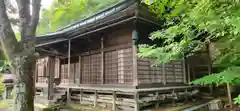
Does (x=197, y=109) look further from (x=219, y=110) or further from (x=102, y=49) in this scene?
(x=102, y=49)

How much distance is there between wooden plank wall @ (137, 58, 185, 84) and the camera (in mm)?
6629

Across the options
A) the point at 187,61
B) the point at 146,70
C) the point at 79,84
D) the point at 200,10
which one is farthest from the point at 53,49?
the point at 200,10

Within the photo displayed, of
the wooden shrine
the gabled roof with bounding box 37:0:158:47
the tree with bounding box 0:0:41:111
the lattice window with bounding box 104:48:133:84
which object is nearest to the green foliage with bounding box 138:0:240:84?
the gabled roof with bounding box 37:0:158:47

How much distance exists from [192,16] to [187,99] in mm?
6058

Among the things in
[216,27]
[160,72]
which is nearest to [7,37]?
[216,27]

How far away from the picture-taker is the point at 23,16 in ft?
14.6

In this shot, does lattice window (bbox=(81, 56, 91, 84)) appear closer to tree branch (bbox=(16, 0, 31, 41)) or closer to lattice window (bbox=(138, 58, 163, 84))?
lattice window (bbox=(138, 58, 163, 84))

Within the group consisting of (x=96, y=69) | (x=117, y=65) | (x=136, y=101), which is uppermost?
(x=117, y=65)

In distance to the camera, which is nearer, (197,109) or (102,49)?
(197,109)

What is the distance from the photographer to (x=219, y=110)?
7.03 meters

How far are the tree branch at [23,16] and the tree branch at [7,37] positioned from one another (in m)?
0.26

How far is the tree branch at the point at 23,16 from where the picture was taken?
4372 mm

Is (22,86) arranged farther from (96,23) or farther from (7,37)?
(96,23)

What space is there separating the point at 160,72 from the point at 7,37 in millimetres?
5519
